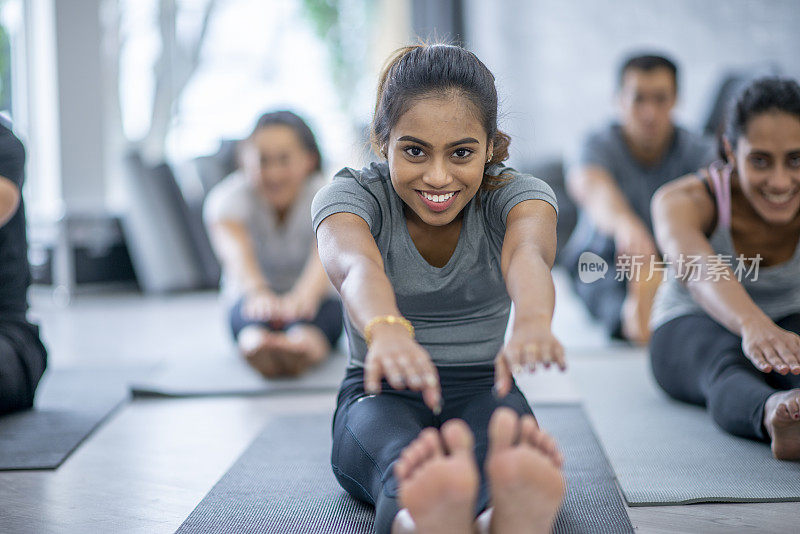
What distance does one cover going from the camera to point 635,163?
2857 millimetres

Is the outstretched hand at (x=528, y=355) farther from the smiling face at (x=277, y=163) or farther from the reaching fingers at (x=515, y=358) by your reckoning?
the smiling face at (x=277, y=163)

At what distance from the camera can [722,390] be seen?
Answer: 1.56 meters

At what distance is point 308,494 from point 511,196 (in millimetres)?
576

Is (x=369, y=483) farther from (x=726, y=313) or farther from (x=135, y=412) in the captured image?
(x=135, y=412)

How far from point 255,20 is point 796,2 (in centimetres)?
304

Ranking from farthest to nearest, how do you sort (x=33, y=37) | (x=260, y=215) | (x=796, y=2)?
(x=33, y=37) → (x=796, y=2) → (x=260, y=215)

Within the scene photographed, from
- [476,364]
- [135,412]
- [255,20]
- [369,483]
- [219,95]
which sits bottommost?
[135,412]

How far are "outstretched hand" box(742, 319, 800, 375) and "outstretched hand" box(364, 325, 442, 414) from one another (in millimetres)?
674

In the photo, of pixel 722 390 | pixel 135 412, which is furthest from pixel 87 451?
pixel 722 390

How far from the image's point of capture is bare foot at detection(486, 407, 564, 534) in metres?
0.94

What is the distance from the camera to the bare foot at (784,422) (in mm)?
1339

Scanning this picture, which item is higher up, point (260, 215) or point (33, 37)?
point (33, 37)

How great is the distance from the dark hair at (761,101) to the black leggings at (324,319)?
1.26 meters

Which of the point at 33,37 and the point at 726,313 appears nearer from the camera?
the point at 726,313
